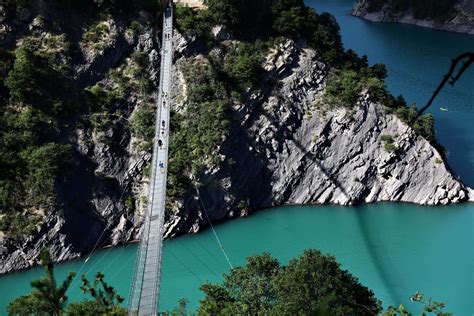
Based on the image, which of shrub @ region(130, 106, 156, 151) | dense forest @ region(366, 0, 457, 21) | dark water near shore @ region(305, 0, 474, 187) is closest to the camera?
shrub @ region(130, 106, 156, 151)

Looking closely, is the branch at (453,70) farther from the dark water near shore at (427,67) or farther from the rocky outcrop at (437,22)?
the rocky outcrop at (437,22)

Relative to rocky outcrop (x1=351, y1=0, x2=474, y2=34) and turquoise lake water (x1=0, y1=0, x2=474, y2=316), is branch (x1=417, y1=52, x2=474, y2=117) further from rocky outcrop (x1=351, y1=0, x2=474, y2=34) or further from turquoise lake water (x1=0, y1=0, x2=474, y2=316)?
rocky outcrop (x1=351, y1=0, x2=474, y2=34)

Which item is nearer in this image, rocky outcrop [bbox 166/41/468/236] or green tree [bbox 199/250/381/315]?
green tree [bbox 199/250/381/315]

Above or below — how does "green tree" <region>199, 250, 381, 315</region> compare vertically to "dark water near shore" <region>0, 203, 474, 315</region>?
above

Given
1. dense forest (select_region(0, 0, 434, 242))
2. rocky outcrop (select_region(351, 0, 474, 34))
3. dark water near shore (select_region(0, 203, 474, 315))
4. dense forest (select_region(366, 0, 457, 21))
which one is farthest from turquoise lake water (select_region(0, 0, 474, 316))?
Result: dense forest (select_region(366, 0, 457, 21))

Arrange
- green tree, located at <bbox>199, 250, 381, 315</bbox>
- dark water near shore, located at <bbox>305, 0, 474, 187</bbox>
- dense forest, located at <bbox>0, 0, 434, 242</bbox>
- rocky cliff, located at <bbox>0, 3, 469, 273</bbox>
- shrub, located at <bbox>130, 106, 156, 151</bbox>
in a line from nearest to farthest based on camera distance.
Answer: green tree, located at <bbox>199, 250, 381, 315</bbox> → dense forest, located at <bbox>0, 0, 434, 242</bbox> → shrub, located at <bbox>130, 106, 156, 151</bbox> → rocky cliff, located at <bbox>0, 3, 469, 273</bbox> → dark water near shore, located at <bbox>305, 0, 474, 187</bbox>

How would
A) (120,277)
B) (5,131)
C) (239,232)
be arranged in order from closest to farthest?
(120,277), (5,131), (239,232)

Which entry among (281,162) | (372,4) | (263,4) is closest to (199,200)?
(281,162)

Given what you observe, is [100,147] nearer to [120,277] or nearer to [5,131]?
[5,131]
